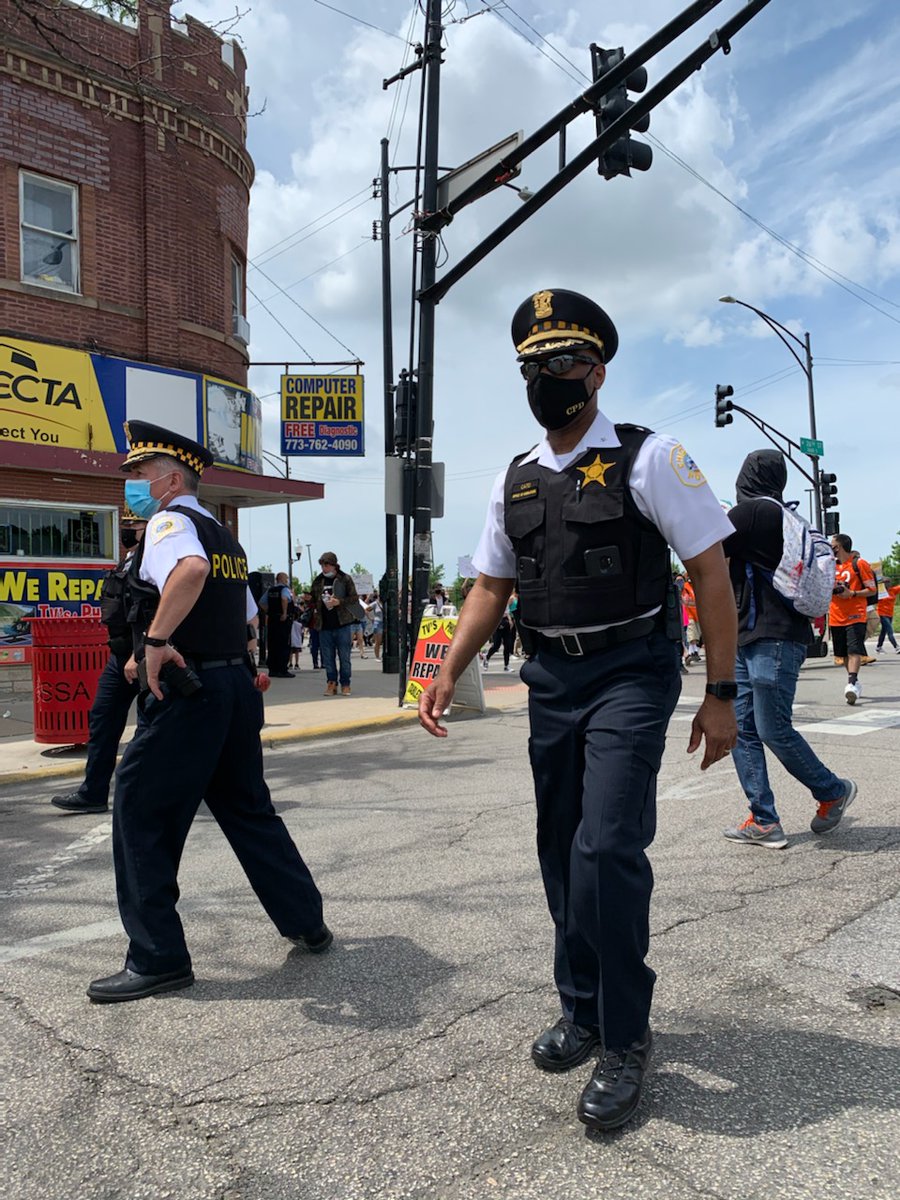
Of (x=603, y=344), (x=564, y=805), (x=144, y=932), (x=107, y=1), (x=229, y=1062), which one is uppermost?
(x=107, y=1)

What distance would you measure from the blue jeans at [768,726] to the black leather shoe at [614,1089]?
2648 millimetres

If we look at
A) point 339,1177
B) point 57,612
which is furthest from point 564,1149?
point 57,612

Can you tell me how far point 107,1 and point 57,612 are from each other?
7315 millimetres

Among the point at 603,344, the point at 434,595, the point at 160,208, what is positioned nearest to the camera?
the point at 603,344

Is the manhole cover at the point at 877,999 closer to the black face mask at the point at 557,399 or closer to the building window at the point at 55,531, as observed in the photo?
the black face mask at the point at 557,399

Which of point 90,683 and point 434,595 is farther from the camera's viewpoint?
point 434,595

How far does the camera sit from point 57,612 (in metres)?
13.0

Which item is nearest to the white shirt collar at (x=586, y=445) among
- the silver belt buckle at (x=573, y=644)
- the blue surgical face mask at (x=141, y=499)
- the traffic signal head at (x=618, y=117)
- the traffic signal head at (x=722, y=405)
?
the silver belt buckle at (x=573, y=644)

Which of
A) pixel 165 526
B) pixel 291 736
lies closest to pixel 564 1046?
pixel 165 526

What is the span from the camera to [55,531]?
13047mm

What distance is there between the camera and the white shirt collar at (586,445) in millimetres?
2764

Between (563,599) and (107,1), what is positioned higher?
(107,1)

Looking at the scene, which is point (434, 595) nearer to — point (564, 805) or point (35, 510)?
point (35, 510)

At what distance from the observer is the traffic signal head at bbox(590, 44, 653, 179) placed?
28.3 ft
